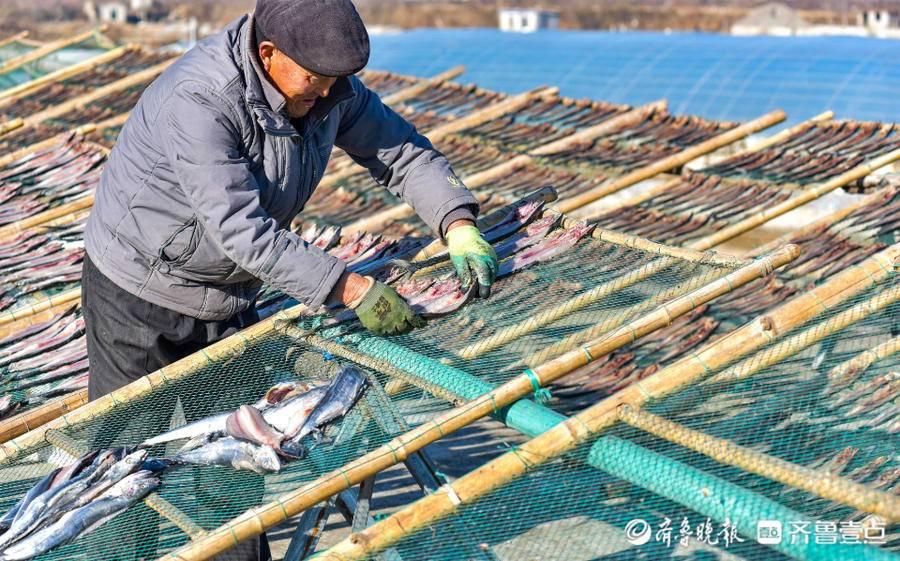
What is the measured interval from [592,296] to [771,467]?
1341 mm

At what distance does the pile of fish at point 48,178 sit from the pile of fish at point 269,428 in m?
4.69

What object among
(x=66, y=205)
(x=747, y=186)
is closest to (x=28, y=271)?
(x=66, y=205)

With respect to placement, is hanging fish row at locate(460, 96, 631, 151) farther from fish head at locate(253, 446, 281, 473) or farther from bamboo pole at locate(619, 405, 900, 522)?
fish head at locate(253, 446, 281, 473)

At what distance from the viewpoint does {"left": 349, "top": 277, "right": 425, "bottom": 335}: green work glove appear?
3.91 meters

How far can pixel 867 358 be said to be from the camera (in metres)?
4.16

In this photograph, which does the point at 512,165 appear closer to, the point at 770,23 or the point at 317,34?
the point at 317,34

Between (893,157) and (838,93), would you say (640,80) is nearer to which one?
(838,93)

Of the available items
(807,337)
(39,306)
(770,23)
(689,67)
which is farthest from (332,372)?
(770,23)

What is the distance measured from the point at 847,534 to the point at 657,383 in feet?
2.74

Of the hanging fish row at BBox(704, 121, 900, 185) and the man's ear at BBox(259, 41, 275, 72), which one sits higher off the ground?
the man's ear at BBox(259, 41, 275, 72)

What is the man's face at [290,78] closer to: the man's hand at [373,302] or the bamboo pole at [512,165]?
the man's hand at [373,302]

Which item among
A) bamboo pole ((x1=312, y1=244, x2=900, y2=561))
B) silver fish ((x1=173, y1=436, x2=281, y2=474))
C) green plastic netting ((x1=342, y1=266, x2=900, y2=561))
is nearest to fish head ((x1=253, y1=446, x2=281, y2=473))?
silver fish ((x1=173, y1=436, x2=281, y2=474))

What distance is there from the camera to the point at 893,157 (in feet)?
26.8

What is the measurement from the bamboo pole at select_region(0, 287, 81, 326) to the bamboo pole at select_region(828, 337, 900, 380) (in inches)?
159
